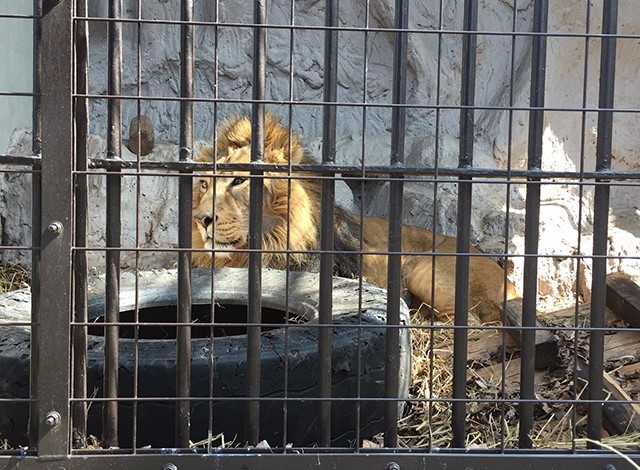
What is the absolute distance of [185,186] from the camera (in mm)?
2871

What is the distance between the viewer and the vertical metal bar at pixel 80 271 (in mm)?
2789

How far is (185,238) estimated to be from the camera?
287 cm

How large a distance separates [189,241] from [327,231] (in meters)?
0.46

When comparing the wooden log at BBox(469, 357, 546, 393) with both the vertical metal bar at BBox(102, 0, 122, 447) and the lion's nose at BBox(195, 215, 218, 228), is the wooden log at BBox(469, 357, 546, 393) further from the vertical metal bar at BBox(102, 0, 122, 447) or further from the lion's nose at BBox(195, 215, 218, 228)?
the vertical metal bar at BBox(102, 0, 122, 447)

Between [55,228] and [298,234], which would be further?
[298,234]

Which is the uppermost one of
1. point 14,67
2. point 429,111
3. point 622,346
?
point 14,67

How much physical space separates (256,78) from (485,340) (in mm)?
2538

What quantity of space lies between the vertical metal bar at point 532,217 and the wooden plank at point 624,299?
162cm

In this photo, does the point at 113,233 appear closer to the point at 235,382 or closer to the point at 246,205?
the point at 235,382

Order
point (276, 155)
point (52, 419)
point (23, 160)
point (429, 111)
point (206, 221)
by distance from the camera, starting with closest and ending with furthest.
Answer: point (52, 419), point (23, 160), point (276, 155), point (206, 221), point (429, 111)

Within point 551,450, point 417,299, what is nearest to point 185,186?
point 551,450

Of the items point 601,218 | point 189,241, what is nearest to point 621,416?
point 601,218

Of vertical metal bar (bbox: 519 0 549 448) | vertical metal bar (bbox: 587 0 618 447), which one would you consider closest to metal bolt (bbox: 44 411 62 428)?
vertical metal bar (bbox: 519 0 549 448)

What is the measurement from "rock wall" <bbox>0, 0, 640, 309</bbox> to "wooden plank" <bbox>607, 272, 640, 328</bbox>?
1664mm
